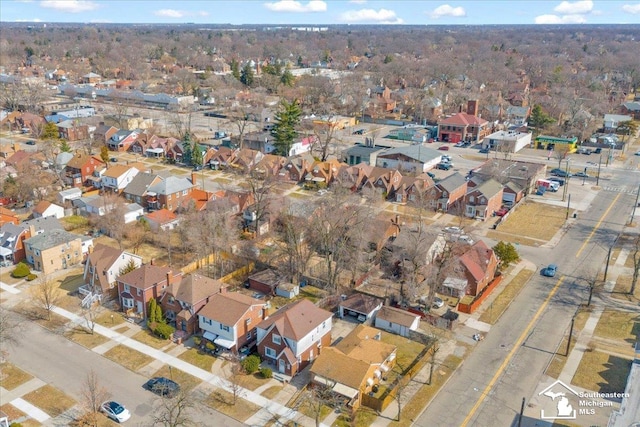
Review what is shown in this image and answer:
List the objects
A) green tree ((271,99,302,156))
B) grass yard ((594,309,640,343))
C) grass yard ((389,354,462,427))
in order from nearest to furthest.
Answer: grass yard ((389,354,462,427))
grass yard ((594,309,640,343))
green tree ((271,99,302,156))

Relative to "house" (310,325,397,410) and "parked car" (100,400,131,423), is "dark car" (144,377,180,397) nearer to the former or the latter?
"parked car" (100,400,131,423)

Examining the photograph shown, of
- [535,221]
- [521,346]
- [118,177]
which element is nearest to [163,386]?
[521,346]

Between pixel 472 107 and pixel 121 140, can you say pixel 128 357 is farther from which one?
pixel 472 107

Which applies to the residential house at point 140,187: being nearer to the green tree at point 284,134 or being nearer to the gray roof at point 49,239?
the gray roof at point 49,239

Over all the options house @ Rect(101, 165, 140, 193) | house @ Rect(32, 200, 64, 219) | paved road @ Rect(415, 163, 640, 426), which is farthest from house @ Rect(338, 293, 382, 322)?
house @ Rect(101, 165, 140, 193)

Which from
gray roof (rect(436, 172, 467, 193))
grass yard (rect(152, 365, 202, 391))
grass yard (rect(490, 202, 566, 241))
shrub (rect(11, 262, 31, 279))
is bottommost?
grass yard (rect(152, 365, 202, 391))

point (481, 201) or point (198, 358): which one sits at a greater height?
point (481, 201)
